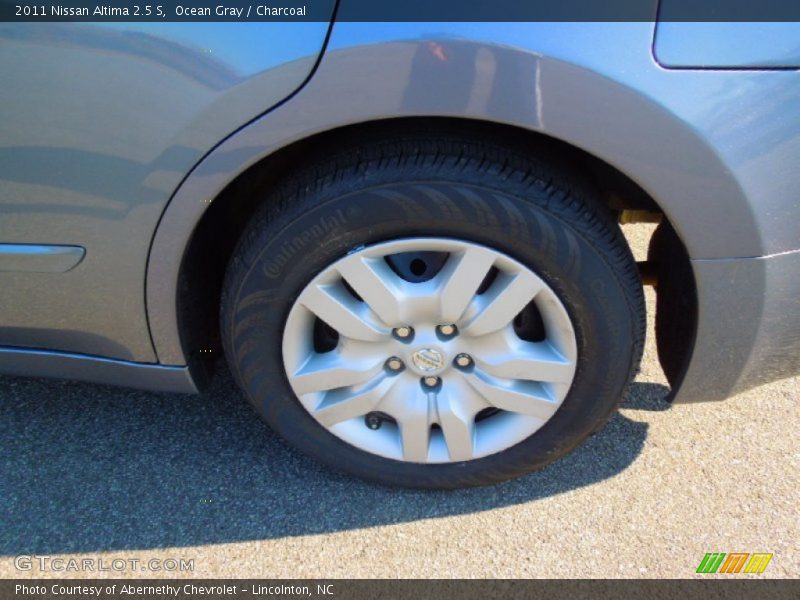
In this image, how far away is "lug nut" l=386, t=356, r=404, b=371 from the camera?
175cm

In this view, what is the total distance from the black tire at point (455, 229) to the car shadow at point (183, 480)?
0.39 m

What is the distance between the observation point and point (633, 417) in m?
2.15

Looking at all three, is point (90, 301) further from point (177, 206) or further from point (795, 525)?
point (795, 525)

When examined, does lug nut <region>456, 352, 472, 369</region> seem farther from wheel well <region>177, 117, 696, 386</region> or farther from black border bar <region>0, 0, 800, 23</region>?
black border bar <region>0, 0, 800, 23</region>

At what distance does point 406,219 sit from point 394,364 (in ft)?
1.28

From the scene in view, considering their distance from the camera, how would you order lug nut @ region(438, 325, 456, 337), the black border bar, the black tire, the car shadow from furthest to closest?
the car shadow
lug nut @ region(438, 325, 456, 337)
the black tire
the black border bar

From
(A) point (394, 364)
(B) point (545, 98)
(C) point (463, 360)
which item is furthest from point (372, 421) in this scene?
(B) point (545, 98)

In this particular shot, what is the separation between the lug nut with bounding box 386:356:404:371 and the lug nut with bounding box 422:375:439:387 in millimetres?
68

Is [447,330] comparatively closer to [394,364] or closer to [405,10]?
[394,364]

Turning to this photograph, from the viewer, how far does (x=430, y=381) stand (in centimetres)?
178

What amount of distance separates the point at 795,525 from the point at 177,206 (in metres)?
1.66

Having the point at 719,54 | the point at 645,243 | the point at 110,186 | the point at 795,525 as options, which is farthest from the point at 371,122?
the point at 645,243

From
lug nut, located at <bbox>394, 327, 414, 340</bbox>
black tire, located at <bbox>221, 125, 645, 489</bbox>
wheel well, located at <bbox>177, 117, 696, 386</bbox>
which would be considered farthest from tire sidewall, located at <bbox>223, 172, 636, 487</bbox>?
lug nut, located at <bbox>394, 327, 414, 340</bbox>

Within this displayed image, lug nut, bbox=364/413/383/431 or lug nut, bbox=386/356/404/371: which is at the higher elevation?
lug nut, bbox=386/356/404/371
